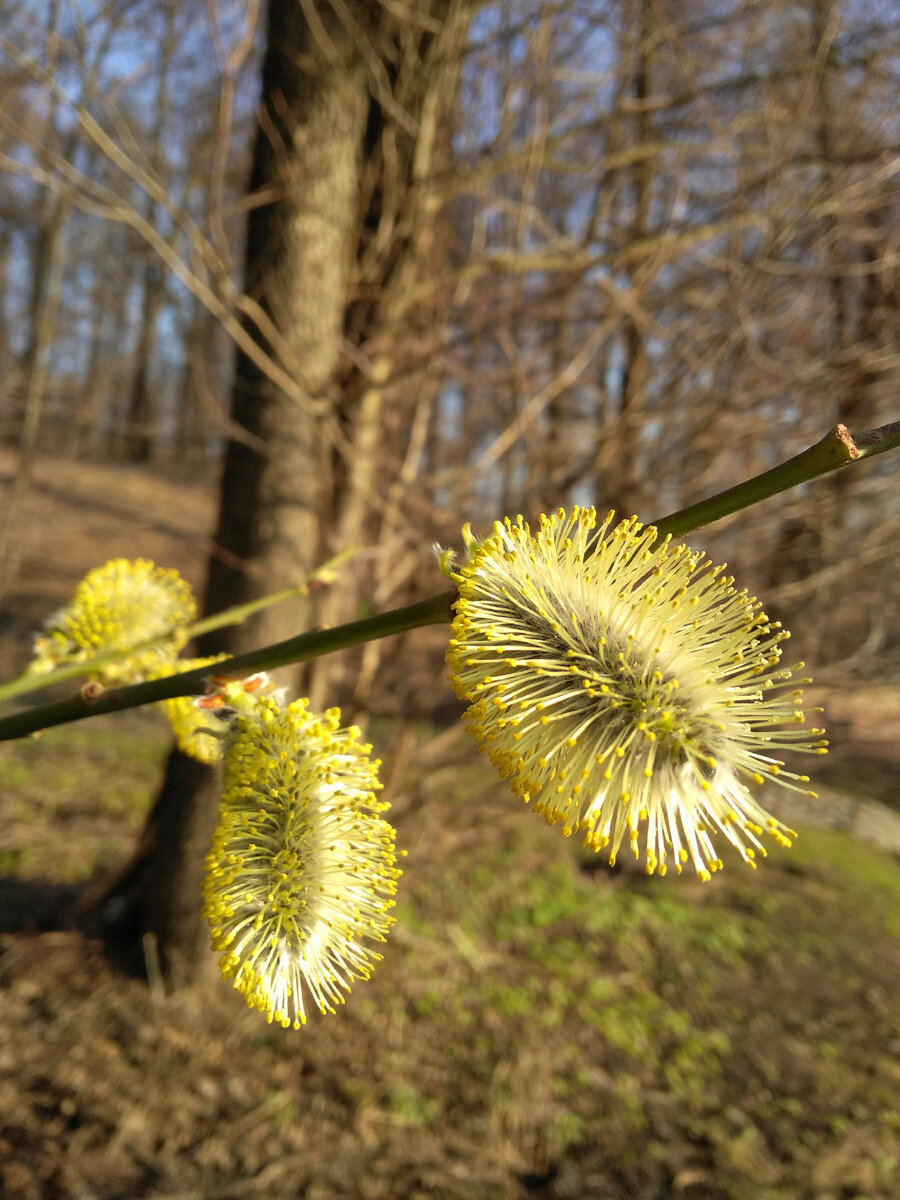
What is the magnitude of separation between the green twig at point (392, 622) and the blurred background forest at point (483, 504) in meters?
2.17

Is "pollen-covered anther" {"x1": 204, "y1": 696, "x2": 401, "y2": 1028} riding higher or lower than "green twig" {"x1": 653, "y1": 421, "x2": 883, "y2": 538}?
lower

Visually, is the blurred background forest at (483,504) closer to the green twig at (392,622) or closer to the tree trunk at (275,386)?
the tree trunk at (275,386)

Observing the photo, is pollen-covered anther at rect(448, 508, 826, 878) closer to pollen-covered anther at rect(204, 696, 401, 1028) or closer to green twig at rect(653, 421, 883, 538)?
green twig at rect(653, 421, 883, 538)

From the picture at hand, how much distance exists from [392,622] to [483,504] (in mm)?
3613

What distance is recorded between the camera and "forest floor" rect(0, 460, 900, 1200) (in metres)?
2.65

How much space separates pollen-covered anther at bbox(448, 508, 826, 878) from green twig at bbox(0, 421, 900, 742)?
0.16 feet

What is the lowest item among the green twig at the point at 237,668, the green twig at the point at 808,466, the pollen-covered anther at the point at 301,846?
the pollen-covered anther at the point at 301,846

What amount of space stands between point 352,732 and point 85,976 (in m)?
2.96

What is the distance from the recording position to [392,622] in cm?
78

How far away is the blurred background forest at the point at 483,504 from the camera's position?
2.81 m

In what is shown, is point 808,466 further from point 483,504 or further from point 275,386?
point 483,504

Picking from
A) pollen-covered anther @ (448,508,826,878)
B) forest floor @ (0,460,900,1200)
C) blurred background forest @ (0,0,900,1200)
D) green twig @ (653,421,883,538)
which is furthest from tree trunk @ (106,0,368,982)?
green twig @ (653,421,883,538)

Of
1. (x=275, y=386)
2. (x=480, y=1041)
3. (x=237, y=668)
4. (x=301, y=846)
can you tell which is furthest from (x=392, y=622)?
(x=480, y=1041)

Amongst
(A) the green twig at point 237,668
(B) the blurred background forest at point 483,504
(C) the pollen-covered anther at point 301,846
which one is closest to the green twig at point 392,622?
(A) the green twig at point 237,668
